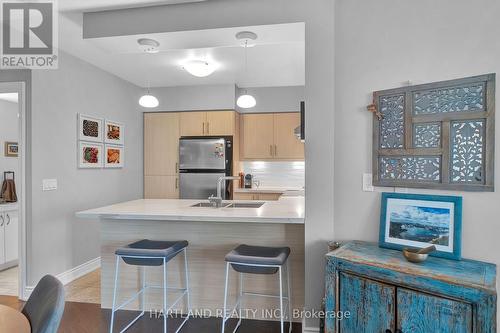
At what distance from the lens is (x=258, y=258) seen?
2084mm

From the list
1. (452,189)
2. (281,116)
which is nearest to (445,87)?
(452,189)

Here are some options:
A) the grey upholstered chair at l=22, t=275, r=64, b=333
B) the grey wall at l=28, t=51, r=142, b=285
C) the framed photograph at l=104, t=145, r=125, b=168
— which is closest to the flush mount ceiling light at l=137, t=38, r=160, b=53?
the grey wall at l=28, t=51, r=142, b=285

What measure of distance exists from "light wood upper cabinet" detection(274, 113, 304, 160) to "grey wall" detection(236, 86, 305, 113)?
13 centimetres

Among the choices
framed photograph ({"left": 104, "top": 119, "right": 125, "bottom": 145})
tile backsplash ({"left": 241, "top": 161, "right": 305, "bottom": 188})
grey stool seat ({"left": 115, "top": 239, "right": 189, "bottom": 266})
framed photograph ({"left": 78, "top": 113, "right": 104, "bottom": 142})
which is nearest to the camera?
grey stool seat ({"left": 115, "top": 239, "right": 189, "bottom": 266})

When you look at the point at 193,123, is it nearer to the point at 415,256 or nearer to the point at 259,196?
the point at 259,196

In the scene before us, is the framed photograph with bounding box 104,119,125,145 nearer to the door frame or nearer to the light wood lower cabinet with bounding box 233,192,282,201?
the door frame

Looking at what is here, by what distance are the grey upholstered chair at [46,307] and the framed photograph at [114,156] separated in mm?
3012

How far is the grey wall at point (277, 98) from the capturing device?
507cm

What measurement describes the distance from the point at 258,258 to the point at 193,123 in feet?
10.9

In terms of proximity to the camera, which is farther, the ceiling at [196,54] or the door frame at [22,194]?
the door frame at [22,194]

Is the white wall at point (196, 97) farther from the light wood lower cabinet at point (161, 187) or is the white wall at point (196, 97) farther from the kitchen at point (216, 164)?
the light wood lower cabinet at point (161, 187)

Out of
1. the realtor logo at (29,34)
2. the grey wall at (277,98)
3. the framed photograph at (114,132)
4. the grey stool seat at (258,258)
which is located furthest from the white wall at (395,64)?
the framed photograph at (114,132)

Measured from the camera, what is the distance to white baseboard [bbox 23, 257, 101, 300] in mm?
3350

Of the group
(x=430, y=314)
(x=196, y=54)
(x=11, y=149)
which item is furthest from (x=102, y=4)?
(x=11, y=149)
